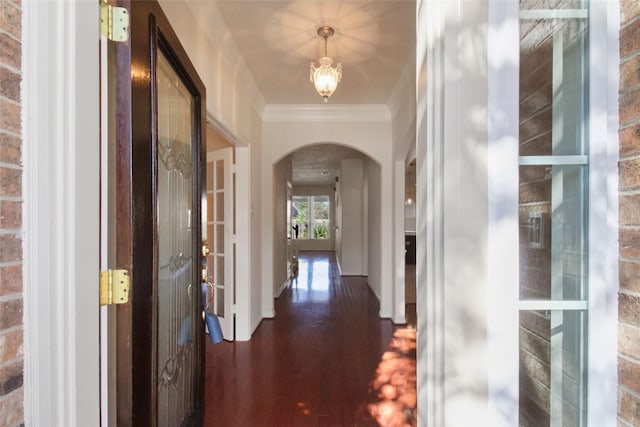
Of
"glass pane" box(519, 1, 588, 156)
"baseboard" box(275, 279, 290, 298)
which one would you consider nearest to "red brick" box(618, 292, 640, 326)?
"glass pane" box(519, 1, 588, 156)

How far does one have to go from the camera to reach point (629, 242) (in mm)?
814

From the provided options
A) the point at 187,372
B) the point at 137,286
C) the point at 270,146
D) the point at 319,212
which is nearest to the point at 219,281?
the point at 270,146

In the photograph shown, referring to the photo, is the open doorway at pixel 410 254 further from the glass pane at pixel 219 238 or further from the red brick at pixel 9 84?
the red brick at pixel 9 84

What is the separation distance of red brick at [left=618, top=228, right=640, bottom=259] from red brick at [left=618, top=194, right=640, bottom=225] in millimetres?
21

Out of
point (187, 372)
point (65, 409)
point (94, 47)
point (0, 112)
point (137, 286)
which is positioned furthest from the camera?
point (187, 372)

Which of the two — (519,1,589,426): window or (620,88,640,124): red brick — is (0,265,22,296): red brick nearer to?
(519,1,589,426): window

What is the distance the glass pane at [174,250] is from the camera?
151 centimetres

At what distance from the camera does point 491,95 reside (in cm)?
88

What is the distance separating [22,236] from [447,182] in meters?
1.04

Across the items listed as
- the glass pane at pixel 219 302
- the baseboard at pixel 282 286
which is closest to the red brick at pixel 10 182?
the glass pane at pixel 219 302

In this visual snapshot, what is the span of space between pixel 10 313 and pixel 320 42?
2.77m

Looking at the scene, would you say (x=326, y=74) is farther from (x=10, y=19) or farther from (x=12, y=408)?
(x=12, y=408)

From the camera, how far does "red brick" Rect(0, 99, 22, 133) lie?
29.4 inches

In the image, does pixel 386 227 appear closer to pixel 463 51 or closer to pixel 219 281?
pixel 219 281
